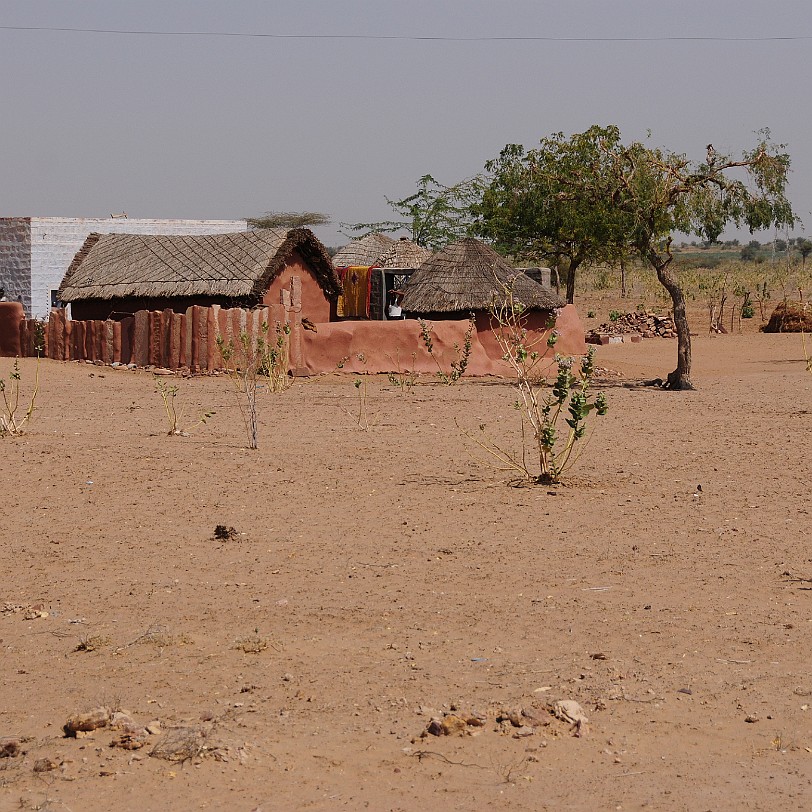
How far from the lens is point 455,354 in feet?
61.2

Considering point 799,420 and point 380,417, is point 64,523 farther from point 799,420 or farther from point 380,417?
point 799,420

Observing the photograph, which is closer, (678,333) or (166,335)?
(678,333)

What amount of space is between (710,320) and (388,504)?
26.5 metres

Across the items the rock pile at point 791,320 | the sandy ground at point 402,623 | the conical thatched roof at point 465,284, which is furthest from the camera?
the rock pile at point 791,320

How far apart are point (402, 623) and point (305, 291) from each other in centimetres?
1700

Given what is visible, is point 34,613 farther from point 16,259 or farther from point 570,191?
point 16,259

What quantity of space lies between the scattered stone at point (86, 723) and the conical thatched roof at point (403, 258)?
23393 mm

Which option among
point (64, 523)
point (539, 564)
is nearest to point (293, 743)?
point (539, 564)

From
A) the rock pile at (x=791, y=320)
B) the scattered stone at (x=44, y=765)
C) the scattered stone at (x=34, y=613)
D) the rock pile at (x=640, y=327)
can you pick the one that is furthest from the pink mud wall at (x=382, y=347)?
the scattered stone at (x=44, y=765)

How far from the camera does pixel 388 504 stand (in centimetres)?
764

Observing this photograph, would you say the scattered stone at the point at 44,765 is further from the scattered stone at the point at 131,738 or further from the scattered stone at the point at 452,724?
the scattered stone at the point at 452,724

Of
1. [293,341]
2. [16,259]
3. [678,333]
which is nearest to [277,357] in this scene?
[293,341]

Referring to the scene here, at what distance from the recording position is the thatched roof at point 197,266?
20.4 meters

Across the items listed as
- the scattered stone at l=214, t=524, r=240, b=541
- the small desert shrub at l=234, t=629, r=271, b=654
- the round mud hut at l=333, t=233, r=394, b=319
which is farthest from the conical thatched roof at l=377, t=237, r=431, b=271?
the small desert shrub at l=234, t=629, r=271, b=654
